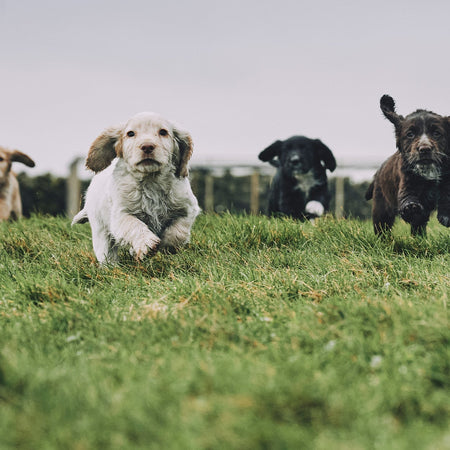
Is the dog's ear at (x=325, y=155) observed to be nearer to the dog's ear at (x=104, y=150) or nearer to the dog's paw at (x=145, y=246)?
the dog's ear at (x=104, y=150)

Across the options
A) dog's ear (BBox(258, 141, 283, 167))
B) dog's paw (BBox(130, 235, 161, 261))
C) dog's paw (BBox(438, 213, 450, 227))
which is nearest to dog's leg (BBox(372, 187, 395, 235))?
dog's paw (BBox(438, 213, 450, 227))

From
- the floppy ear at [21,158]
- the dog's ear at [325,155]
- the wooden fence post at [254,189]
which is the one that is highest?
the dog's ear at [325,155]

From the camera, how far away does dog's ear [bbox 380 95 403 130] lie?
17.2ft

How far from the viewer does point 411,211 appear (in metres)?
4.84

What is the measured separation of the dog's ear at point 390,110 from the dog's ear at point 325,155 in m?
1.81

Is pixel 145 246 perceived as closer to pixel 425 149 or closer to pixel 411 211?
pixel 411 211

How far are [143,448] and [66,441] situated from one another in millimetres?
264

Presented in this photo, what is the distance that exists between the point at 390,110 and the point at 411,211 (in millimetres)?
1147

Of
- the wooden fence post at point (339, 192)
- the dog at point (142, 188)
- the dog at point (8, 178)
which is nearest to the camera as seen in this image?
the dog at point (142, 188)

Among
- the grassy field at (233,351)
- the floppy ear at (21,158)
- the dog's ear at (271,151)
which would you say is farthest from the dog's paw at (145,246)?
the floppy ear at (21,158)

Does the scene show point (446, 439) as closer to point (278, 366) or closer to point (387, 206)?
point (278, 366)

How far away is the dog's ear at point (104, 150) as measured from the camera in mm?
4754

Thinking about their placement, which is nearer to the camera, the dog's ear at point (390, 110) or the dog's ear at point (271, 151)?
the dog's ear at point (390, 110)

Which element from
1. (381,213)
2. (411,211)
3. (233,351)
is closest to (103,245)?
(233,351)
